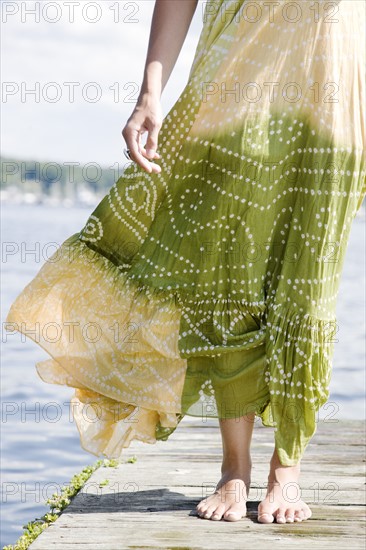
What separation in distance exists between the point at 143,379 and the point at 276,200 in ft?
1.96

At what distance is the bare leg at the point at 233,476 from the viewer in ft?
8.94

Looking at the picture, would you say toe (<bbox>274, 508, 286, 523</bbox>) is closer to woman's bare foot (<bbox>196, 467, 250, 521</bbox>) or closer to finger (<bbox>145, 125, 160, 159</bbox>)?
woman's bare foot (<bbox>196, 467, 250, 521</bbox>)

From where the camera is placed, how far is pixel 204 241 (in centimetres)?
269

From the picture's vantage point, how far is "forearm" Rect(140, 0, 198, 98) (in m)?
2.62

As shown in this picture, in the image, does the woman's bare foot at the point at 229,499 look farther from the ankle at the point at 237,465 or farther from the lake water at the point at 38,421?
the lake water at the point at 38,421

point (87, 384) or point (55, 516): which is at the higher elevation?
point (87, 384)

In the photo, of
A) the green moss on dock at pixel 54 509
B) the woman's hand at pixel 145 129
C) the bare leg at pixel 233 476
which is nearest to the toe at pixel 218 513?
the bare leg at pixel 233 476

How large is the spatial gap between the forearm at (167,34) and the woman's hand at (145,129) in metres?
0.08

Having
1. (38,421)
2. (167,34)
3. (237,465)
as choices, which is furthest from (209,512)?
(38,421)

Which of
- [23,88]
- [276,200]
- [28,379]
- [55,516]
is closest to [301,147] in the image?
[276,200]

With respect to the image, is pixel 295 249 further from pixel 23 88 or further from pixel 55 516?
pixel 23 88

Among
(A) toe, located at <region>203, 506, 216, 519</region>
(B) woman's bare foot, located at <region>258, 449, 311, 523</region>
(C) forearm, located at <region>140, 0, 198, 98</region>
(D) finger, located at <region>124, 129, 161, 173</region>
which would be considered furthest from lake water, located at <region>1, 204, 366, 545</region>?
(C) forearm, located at <region>140, 0, 198, 98</region>

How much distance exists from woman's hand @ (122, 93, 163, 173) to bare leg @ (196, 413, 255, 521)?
0.72 metres

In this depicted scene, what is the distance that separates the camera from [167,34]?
2.63 metres
